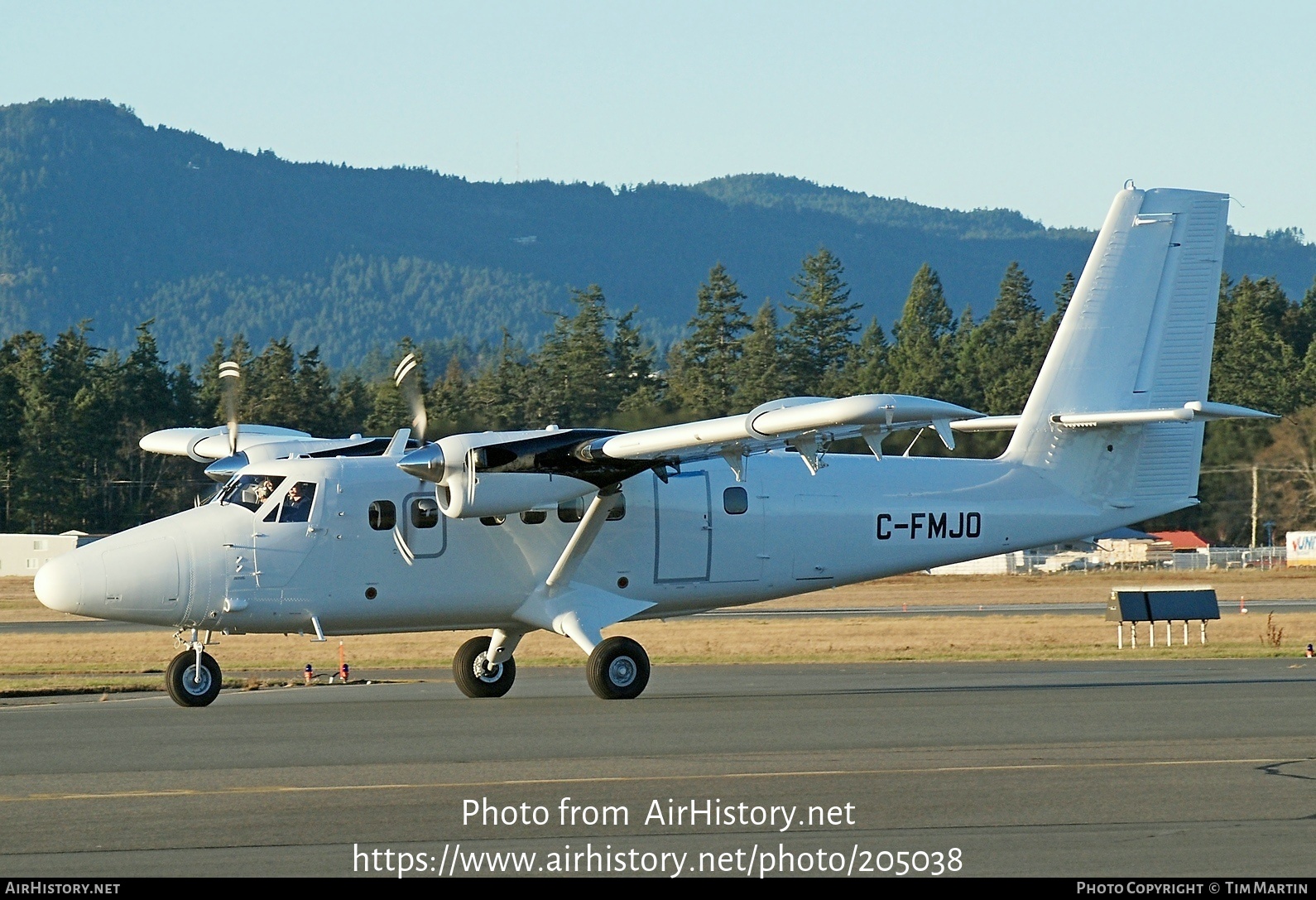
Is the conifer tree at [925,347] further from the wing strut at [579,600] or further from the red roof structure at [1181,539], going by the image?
the wing strut at [579,600]

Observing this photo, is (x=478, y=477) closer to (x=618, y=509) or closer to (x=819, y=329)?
(x=618, y=509)

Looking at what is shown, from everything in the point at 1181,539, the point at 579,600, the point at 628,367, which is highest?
the point at 628,367

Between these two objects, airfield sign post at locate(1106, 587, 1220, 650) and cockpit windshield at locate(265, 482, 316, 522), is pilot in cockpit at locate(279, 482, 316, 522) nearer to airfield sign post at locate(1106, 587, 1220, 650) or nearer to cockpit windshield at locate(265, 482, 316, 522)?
cockpit windshield at locate(265, 482, 316, 522)

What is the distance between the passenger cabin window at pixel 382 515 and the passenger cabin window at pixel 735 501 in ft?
14.3

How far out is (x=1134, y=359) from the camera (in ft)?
75.5

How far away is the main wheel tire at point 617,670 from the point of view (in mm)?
20297

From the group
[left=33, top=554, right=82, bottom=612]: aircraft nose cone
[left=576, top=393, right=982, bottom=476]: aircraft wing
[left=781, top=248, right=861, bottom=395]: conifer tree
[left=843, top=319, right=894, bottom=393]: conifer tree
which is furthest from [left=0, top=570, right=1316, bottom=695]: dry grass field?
[left=781, top=248, right=861, bottom=395]: conifer tree

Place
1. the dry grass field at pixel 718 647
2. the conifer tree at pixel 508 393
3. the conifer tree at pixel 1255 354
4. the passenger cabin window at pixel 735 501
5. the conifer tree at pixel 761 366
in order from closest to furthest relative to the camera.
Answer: the passenger cabin window at pixel 735 501 → the dry grass field at pixel 718 647 → the conifer tree at pixel 508 393 → the conifer tree at pixel 761 366 → the conifer tree at pixel 1255 354

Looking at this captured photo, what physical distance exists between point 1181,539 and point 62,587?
298 feet

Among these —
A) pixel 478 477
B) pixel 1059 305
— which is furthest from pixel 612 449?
pixel 1059 305

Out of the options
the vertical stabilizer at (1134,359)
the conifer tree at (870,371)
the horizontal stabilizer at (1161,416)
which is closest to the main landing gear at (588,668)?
the vertical stabilizer at (1134,359)

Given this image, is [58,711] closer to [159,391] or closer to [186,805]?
[186,805]
